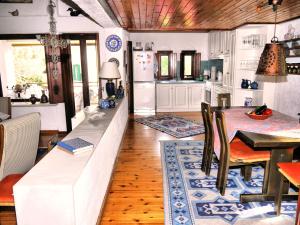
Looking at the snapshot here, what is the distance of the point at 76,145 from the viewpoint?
2346 millimetres

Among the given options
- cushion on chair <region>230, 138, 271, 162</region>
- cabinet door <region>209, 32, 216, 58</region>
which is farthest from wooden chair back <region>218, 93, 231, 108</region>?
cabinet door <region>209, 32, 216, 58</region>

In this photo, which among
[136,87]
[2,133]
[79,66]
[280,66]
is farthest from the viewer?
[136,87]

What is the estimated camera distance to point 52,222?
5.81 feet

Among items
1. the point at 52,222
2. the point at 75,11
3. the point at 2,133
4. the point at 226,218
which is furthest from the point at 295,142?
the point at 75,11

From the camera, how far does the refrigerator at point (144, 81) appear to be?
26.8 feet

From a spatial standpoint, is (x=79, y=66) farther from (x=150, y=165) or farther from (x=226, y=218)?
(x=226, y=218)

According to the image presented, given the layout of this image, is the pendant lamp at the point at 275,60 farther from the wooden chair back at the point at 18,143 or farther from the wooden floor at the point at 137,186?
the wooden chair back at the point at 18,143

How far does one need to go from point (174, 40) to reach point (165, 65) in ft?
2.84

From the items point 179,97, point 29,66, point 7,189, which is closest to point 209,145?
point 7,189

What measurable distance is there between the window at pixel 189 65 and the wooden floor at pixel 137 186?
375 cm

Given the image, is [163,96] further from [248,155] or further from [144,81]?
[248,155]

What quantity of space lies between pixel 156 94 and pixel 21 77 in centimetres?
393

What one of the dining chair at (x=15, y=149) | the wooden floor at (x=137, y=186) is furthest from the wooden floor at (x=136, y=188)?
the dining chair at (x=15, y=149)

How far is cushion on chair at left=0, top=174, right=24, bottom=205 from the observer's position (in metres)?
2.27
